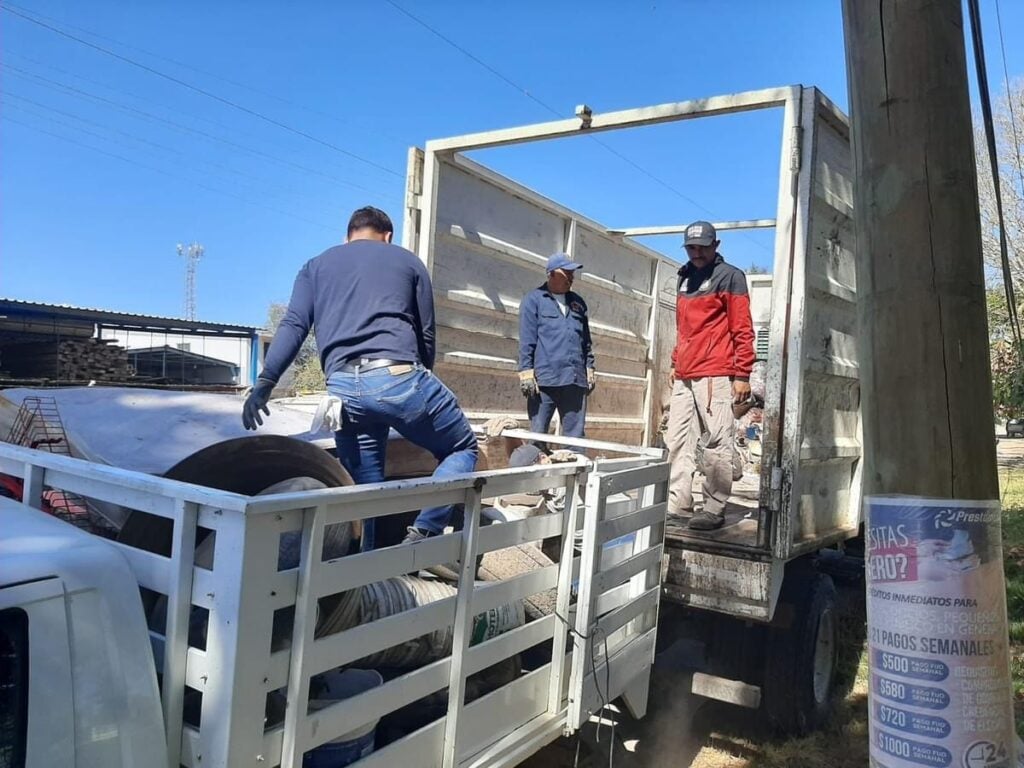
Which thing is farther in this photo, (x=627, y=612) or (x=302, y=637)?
(x=627, y=612)

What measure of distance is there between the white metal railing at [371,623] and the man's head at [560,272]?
2.57 m

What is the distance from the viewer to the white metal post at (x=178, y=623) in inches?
62.4

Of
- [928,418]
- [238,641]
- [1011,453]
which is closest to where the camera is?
[238,641]

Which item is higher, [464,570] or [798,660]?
[464,570]

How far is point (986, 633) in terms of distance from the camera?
5.25 feet

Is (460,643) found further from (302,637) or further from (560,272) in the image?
(560,272)

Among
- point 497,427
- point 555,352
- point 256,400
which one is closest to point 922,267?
point 256,400

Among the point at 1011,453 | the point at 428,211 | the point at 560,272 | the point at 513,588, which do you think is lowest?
the point at 513,588

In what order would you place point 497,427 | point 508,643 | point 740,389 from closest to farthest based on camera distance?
point 508,643 < point 740,389 < point 497,427

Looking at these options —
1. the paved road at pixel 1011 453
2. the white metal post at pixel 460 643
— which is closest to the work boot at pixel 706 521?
the white metal post at pixel 460 643

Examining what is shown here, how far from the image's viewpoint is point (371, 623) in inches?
74.3

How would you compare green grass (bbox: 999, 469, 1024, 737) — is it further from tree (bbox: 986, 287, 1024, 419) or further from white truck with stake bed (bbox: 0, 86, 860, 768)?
tree (bbox: 986, 287, 1024, 419)

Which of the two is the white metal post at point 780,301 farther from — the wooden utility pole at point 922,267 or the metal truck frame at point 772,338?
the wooden utility pole at point 922,267

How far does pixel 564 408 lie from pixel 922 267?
3.92 m
